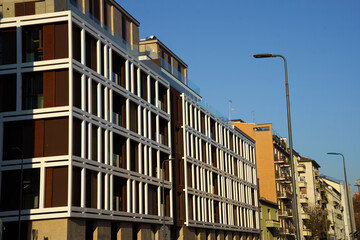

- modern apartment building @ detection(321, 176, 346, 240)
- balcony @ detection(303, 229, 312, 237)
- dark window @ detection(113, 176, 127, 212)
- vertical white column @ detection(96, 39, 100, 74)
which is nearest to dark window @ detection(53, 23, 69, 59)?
vertical white column @ detection(96, 39, 100, 74)

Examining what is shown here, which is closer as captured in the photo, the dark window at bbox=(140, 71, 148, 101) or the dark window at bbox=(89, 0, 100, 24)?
the dark window at bbox=(89, 0, 100, 24)

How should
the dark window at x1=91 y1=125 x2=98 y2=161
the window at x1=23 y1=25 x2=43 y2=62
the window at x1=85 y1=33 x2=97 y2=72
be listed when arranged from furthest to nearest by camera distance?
the window at x1=85 y1=33 x2=97 y2=72 → the dark window at x1=91 y1=125 x2=98 y2=161 → the window at x1=23 y1=25 x2=43 y2=62

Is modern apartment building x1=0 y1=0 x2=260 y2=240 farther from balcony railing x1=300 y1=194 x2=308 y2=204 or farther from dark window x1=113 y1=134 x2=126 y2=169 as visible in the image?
balcony railing x1=300 y1=194 x2=308 y2=204

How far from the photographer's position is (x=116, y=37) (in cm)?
4647

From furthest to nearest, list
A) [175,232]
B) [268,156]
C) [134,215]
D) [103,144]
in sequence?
[268,156]
[175,232]
[134,215]
[103,144]

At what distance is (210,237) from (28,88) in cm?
3400

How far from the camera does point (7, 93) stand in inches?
1544

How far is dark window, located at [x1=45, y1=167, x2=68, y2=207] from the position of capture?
36.4m

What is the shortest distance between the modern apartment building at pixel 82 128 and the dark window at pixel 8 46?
8 centimetres

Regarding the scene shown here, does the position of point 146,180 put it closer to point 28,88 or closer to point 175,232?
point 175,232

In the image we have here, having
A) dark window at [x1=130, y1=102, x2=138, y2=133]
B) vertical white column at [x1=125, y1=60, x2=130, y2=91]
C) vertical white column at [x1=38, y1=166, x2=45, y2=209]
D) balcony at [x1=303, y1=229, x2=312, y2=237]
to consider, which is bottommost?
balcony at [x1=303, y1=229, x2=312, y2=237]

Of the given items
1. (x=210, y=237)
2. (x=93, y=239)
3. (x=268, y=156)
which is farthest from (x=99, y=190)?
(x=268, y=156)

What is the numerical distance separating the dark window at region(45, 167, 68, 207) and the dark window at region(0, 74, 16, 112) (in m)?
5.71

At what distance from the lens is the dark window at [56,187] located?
36.4m
